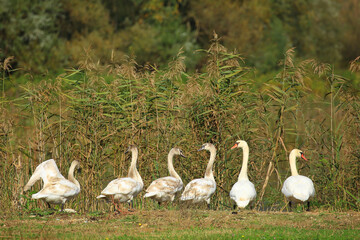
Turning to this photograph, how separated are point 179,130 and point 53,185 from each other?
→ 3284 mm

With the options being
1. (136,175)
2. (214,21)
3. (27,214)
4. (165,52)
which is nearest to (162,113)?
(136,175)

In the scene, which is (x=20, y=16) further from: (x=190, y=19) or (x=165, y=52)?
(x=190, y=19)

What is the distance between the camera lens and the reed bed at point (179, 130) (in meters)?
12.8

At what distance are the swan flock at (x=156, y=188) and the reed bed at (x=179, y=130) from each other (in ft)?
2.33

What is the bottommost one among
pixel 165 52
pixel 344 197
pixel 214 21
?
pixel 344 197

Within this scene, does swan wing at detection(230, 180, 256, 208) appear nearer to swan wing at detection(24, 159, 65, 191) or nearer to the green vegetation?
swan wing at detection(24, 159, 65, 191)

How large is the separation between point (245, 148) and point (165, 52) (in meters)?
21.4

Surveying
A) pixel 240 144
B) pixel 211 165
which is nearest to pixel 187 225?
pixel 211 165

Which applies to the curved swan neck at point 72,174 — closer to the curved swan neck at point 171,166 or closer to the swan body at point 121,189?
the swan body at point 121,189

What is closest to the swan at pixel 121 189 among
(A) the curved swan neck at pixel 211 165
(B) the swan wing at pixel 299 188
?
(A) the curved swan neck at pixel 211 165

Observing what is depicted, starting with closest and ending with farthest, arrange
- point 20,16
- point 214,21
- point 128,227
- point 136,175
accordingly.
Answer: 1. point 128,227
2. point 136,175
3. point 20,16
4. point 214,21

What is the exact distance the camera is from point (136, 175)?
12281 mm

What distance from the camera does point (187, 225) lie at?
10.2 m

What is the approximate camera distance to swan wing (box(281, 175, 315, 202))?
11789mm
